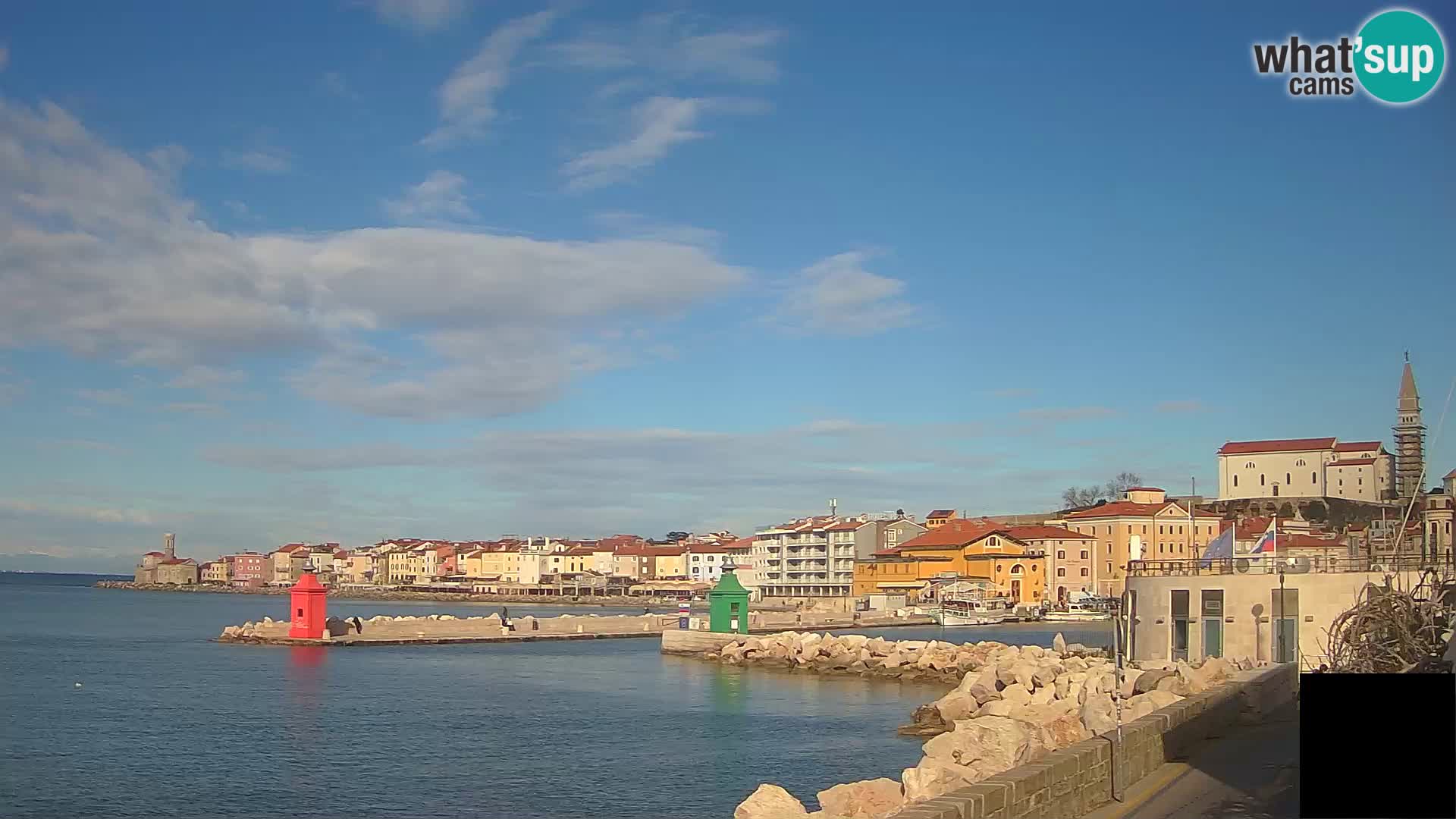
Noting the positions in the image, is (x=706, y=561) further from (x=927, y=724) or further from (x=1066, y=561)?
(x=927, y=724)

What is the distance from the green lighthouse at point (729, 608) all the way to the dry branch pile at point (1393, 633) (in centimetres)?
4729

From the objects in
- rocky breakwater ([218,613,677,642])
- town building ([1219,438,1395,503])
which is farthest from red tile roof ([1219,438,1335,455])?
rocky breakwater ([218,613,677,642])

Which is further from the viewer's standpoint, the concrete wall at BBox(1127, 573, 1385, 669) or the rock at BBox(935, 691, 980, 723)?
the rock at BBox(935, 691, 980, 723)

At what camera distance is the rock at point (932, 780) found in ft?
48.6

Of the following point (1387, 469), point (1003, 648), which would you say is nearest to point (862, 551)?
point (1387, 469)

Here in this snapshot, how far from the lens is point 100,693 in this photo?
40.9 metres

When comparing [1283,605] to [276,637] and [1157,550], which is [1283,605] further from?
[1157,550]

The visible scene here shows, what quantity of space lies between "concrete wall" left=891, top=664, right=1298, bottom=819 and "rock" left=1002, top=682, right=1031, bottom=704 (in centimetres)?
898

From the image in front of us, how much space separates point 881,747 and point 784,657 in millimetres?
22722

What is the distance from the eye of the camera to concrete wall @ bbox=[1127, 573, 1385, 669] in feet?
84.4

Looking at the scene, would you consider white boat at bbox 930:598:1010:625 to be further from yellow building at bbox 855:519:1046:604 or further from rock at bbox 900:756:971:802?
rock at bbox 900:756:971:802

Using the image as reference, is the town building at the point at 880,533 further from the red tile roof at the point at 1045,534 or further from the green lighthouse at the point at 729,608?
the green lighthouse at the point at 729,608

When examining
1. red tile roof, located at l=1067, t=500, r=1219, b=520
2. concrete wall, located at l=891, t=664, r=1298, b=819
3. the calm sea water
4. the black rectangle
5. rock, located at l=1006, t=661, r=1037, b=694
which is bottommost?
the calm sea water

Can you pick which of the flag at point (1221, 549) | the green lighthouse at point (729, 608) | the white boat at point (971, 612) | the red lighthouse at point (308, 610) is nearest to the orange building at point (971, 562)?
the white boat at point (971, 612)
